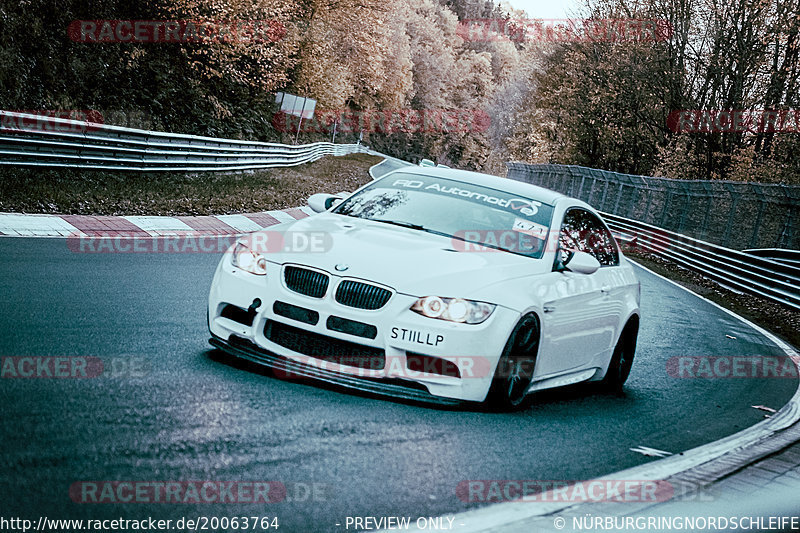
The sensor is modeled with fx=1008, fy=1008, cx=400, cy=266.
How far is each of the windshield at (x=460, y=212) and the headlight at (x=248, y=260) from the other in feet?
3.56

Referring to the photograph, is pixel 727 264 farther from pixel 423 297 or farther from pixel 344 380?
pixel 344 380

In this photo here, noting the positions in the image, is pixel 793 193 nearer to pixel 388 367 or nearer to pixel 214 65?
pixel 388 367

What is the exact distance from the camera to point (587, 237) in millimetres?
7980

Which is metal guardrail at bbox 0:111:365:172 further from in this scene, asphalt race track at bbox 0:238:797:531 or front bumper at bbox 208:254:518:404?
front bumper at bbox 208:254:518:404

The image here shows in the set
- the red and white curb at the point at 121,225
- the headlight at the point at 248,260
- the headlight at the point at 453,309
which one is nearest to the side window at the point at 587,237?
the headlight at the point at 453,309

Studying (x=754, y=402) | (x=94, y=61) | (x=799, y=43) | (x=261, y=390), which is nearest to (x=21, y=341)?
(x=261, y=390)

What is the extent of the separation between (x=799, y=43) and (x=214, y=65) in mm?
20406

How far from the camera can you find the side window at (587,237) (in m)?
7.54

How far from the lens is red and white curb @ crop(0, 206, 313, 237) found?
41.0ft

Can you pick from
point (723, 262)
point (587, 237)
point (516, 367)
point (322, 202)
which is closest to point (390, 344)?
point (516, 367)

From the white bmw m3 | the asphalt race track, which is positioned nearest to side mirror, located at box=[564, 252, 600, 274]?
the white bmw m3

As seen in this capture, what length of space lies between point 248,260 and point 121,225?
830cm

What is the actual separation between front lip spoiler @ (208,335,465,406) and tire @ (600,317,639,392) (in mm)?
2450

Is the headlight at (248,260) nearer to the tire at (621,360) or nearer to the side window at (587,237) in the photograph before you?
the side window at (587,237)
